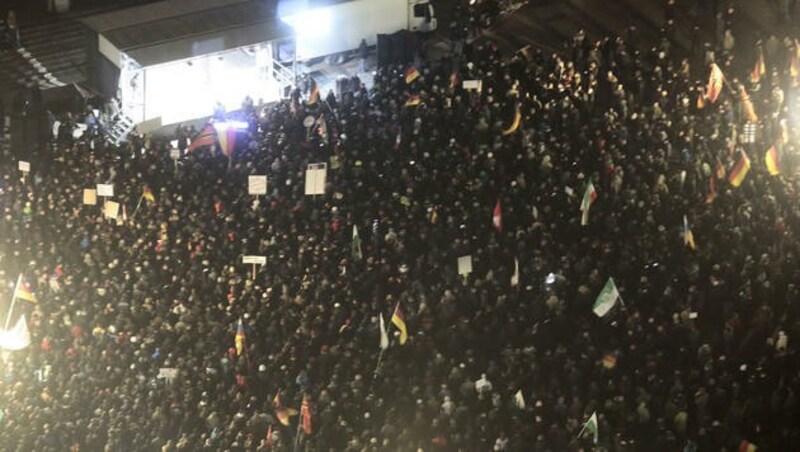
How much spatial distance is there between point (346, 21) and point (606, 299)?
1245 centimetres

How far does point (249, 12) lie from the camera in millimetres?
28078

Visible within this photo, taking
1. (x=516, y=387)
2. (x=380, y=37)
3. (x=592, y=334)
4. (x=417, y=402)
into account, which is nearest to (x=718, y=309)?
(x=592, y=334)

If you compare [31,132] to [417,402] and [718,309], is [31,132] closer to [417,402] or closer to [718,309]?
[417,402]

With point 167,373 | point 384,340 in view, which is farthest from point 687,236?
point 167,373

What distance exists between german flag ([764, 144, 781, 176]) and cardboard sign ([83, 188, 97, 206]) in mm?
13948

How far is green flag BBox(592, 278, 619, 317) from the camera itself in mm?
16109

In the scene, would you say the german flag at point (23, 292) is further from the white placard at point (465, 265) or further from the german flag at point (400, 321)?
the white placard at point (465, 265)

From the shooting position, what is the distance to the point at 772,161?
17.6 meters

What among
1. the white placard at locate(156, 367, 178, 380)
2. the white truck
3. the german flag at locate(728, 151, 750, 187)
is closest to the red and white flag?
the german flag at locate(728, 151, 750, 187)

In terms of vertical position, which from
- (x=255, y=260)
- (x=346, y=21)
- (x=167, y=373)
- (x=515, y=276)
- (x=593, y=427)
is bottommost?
(x=593, y=427)

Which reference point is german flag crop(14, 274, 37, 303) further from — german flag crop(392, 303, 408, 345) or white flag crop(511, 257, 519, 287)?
white flag crop(511, 257, 519, 287)

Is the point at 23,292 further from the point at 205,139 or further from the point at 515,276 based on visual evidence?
the point at 515,276

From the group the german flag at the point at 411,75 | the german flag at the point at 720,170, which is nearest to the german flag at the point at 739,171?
the german flag at the point at 720,170

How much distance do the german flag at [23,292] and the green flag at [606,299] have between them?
38.3 feet
